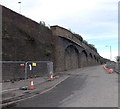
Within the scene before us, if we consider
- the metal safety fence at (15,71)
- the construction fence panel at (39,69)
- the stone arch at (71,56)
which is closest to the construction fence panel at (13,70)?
the metal safety fence at (15,71)

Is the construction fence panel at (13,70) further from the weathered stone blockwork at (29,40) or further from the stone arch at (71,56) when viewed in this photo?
the stone arch at (71,56)

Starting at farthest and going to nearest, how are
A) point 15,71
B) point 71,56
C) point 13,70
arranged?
point 71,56 → point 15,71 → point 13,70

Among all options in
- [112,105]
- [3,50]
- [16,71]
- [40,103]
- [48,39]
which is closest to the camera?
[112,105]

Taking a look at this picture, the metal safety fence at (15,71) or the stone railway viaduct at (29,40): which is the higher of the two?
the stone railway viaduct at (29,40)

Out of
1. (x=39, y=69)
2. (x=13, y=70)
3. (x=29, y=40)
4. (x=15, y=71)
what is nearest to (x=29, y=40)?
(x=29, y=40)

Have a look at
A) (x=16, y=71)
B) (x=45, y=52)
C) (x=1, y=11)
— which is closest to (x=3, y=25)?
(x=1, y=11)

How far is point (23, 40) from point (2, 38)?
3.71m

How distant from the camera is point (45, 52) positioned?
24.7 m

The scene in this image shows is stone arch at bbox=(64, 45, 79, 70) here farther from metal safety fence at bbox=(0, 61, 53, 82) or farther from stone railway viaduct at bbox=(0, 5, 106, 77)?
metal safety fence at bbox=(0, 61, 53, 82)

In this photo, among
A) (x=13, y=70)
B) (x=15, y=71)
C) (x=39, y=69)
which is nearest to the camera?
(x=13, y=70)

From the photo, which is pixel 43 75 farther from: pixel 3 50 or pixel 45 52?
pixel 45 52

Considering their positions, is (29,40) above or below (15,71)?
above

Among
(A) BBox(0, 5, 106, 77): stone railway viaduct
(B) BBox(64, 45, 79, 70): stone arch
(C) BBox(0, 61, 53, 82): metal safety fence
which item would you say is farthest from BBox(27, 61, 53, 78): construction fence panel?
(B) BBox(64, 45, 79, 70): stone arch

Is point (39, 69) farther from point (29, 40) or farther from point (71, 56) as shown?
point (71, 56)
